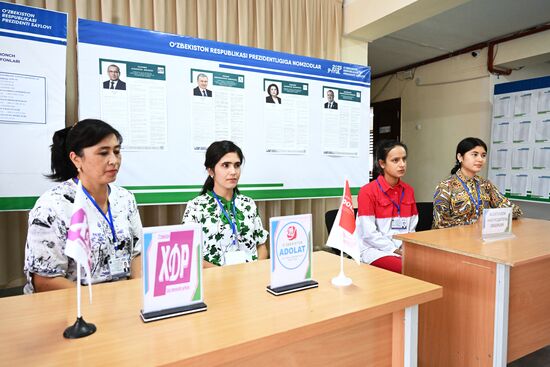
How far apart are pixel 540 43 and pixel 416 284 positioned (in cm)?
394

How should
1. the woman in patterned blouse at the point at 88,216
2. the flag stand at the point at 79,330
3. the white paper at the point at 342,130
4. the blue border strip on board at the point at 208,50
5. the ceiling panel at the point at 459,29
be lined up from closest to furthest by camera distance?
the flag stand at the point at 79,330 < the woman in patterned blouse at the point at 88,216 < the blue border strip on board at the point at 208,50 < the white paper at the point at 342,130 < the ceiling panel at the point at 459,29

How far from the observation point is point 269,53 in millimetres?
2883

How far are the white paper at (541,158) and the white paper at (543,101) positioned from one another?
416mm

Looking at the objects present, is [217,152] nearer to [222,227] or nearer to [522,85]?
[222,227]

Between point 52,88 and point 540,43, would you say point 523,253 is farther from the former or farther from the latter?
point 540,43

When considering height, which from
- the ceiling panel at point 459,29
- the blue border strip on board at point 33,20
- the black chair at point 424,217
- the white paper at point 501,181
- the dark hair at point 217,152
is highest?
the ceiling panel at point 459,29

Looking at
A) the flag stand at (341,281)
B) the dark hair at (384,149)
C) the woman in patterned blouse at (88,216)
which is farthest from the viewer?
the dark hair at (384,149)

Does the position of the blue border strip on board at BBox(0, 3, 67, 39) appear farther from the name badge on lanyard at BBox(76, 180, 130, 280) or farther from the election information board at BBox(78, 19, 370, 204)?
the name badge on lanyard at BBox(76, 180, 130, 280)

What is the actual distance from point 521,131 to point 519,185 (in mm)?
614

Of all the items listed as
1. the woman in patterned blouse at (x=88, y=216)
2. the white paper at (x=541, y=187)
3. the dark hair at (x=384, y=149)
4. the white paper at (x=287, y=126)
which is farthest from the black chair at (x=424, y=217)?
the woman in patterned blouse at (x=88, y=216)

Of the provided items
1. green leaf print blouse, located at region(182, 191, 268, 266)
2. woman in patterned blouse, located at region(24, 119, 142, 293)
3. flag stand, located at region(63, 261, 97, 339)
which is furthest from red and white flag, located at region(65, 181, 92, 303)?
green leaf print blouse, located at region(182, 191, 268, 266)

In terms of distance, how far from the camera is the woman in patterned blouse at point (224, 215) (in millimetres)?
1893

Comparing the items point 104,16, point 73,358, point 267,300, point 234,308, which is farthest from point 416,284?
point 104,16

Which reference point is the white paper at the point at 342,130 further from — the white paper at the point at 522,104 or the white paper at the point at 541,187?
the white paper at the point at 541,187
